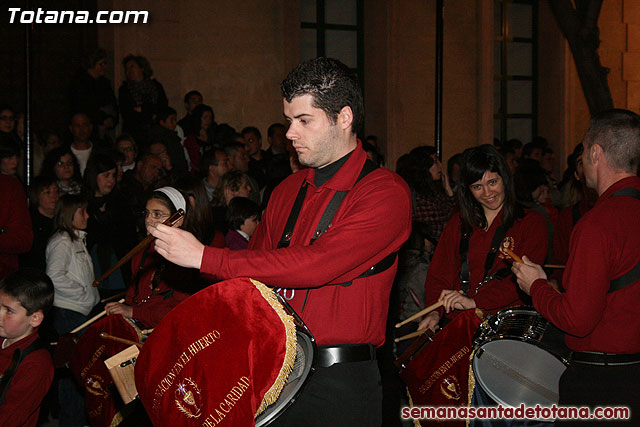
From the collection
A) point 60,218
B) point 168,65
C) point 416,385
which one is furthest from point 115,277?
point 168,65

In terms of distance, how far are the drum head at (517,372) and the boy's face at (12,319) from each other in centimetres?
266

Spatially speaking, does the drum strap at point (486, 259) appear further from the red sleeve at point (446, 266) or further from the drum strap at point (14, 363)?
the drum strap at point (14, 363)

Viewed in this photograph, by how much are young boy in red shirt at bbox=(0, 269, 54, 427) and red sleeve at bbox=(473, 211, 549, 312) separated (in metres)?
2.61

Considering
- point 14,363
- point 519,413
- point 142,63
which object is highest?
point 142,63

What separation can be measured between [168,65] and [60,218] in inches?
214

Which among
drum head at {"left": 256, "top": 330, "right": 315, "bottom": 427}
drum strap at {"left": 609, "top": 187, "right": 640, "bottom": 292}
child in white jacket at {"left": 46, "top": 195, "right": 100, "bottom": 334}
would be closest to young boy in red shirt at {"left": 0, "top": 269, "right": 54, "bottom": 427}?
child in white jacket at {"left": 46, "top": 195, "right": 100, "bottom": 334}

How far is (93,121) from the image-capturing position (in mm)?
9688

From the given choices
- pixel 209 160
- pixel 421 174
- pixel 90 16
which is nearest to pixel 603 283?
pixel 421 174

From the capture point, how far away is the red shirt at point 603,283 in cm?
334

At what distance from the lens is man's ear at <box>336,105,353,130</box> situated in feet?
10.2

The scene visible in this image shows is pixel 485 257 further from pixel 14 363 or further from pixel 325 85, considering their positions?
pixel 14 363

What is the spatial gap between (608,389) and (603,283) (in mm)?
495

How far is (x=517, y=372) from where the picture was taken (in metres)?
4.16

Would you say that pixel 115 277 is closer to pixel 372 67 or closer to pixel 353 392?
pixel 353 392
